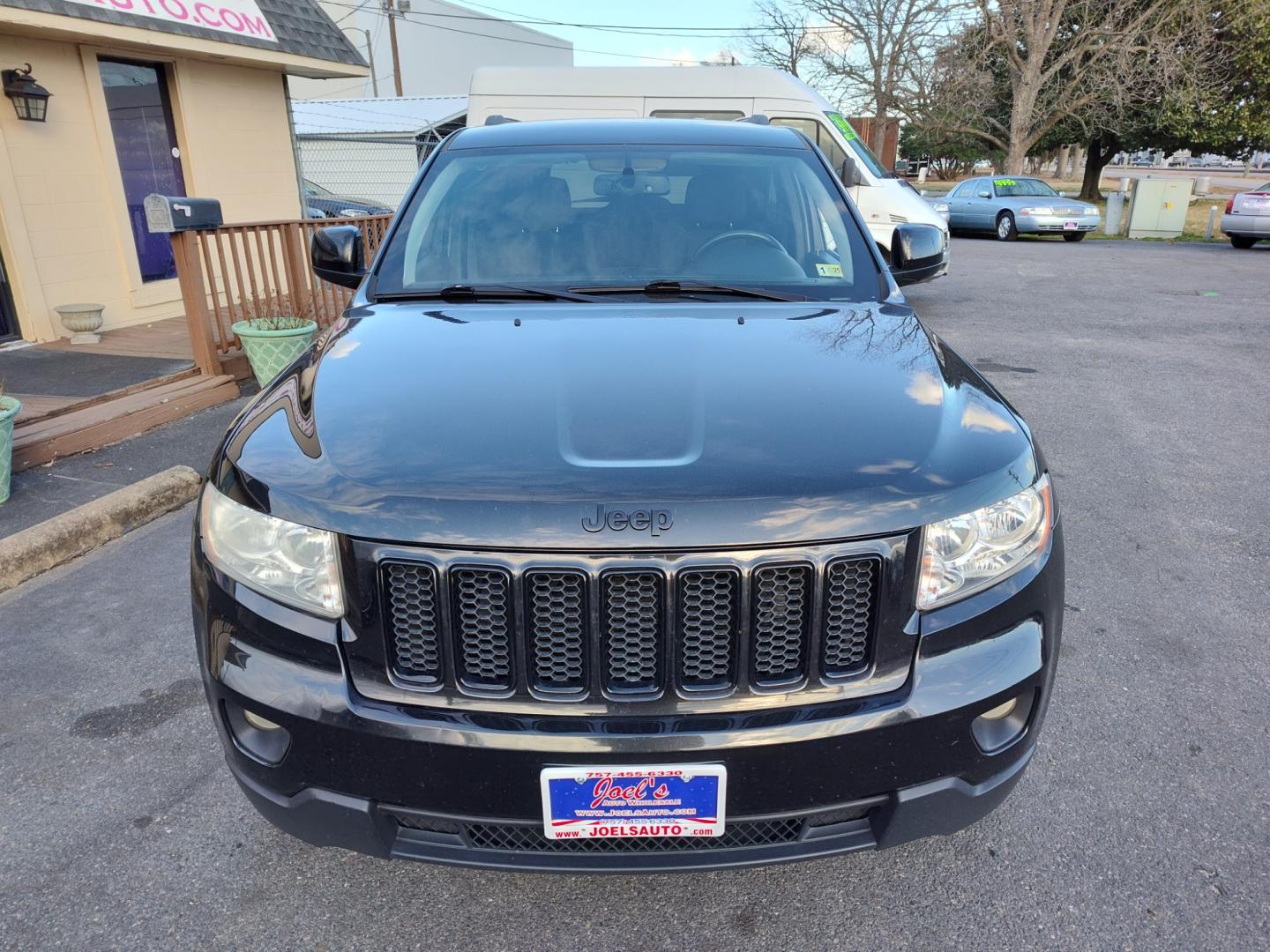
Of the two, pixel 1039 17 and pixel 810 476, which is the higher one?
pixel 1039 17

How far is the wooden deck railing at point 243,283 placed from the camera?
634 centimetres

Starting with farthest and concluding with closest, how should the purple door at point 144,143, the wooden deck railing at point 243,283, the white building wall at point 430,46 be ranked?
the white building wall at point 430,46 → the purple door at point 144,143 → the wooden deck railing at point 243,283

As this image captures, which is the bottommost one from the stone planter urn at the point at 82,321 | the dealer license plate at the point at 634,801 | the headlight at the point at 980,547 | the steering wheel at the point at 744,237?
the stone planter urn at the point at 82,321

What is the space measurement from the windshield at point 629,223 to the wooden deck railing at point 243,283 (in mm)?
2835

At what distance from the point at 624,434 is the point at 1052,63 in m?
31.6

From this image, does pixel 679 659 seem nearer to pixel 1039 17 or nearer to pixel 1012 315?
pixel 1012 315

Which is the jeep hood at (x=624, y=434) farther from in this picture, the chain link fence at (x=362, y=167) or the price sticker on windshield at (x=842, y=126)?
the chain link fence at (x=362, y=167)

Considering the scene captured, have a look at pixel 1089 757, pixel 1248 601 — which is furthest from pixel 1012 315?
pixel 1089 757

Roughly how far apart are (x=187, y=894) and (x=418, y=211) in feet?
7.15

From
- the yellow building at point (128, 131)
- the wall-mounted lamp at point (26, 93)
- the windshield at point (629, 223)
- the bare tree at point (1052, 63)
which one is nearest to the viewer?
the windshield at point (629, 223)

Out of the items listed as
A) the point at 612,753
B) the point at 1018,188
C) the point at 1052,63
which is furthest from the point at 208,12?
the point at 1052,63

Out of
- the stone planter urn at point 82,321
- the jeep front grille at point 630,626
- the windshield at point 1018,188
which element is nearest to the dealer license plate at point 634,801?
the jeep front grille at point 630,626

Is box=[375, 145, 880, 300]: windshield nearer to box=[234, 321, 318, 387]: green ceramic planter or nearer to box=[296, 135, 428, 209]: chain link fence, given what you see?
box=[234, 321, 318, 387]: green ceramic planter

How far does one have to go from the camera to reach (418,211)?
312 centimetres
